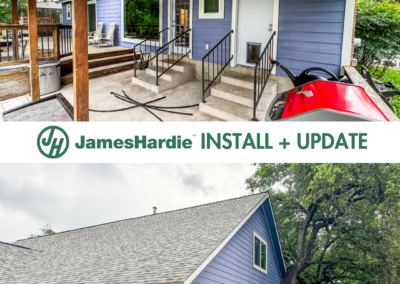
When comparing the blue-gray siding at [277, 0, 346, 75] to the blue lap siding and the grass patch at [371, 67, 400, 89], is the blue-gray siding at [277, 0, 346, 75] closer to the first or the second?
the blue lap siding

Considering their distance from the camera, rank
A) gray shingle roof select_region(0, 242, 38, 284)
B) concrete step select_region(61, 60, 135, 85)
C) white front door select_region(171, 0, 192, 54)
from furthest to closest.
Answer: white front door select_region(171, 0, 192, 54) → concrete step select_region(61, 60, 135, 85) → gray shingle roof select_region(0, 242, 38, 284)

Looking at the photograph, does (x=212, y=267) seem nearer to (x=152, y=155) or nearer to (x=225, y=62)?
(x=152, y=155)

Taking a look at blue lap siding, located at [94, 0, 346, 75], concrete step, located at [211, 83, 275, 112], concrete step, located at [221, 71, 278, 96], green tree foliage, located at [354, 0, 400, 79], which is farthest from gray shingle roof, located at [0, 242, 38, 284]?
green tree foliage, located at [354, 0, 400, 79]

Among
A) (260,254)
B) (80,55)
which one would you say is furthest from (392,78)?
(80,55)

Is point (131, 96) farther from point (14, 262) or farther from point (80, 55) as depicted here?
point (14, 262)

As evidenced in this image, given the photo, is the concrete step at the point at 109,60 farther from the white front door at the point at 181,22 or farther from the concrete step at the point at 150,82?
the white front door at the point at 181,22

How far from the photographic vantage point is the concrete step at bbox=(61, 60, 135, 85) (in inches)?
311

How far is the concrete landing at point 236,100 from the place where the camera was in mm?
5585

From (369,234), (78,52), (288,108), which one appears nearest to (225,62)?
(288,108)

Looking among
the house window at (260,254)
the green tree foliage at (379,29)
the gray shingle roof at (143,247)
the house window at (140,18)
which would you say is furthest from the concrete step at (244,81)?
the house window at (140,18)

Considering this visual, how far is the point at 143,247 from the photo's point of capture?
19.3ft

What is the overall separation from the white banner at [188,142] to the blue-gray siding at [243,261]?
7.04 ft

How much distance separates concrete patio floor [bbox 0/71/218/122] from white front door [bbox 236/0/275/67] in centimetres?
129

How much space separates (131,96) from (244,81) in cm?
239
